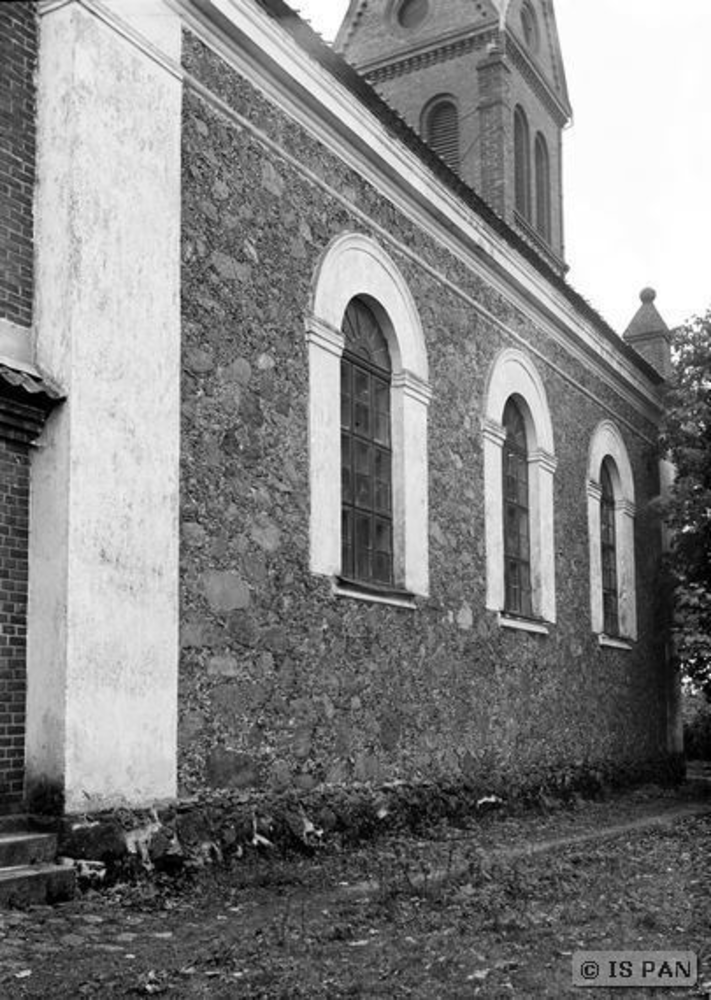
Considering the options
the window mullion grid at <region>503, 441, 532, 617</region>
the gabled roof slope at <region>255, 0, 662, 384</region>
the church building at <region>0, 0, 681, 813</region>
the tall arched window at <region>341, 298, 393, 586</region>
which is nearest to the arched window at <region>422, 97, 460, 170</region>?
the gabled roof slope at <region>255, 0, 662, 384</region>

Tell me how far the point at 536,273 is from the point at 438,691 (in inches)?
215

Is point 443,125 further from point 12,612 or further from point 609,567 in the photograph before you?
point 12,612

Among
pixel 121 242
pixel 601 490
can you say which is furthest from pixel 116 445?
pixel 601 490

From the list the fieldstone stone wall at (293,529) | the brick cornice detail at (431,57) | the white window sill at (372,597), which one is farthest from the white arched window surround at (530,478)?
the brick cornice detail at (431,57)

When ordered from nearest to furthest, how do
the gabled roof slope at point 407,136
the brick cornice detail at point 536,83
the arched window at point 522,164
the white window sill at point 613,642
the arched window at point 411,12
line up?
the gabled roof slope at point 407,136
the white window sill at point 613,642
the arched window at point 522,164
the brick cornice detail at point 536,83
the arched window at point 411,12

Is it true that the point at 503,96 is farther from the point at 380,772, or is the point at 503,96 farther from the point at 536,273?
the point at 380,772

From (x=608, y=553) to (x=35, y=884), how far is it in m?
11.9

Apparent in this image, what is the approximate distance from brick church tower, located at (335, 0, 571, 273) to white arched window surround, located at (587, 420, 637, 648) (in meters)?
6.62

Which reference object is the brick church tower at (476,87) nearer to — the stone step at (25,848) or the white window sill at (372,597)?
the white window sill at (372,597)

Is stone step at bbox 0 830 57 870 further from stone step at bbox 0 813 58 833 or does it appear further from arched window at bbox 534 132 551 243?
arched window at bbox 534 132 551 243

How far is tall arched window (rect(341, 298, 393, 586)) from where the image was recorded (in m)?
10.4

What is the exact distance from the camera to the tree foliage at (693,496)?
1653cm

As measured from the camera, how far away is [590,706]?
15.2 m

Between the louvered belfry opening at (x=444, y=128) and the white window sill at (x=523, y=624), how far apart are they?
39.2 feet
